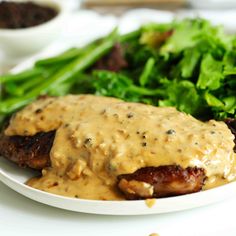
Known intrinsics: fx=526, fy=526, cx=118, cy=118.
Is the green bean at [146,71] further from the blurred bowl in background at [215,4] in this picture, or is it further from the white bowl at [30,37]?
the blurred bowl in background at [215,4]

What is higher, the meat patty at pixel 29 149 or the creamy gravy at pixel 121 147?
the creamy gravy at pixel 121 147

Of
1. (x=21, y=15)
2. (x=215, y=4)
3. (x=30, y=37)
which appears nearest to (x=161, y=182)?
(x=30, y=37)

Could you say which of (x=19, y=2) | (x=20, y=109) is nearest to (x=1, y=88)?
(x=20, y=109)

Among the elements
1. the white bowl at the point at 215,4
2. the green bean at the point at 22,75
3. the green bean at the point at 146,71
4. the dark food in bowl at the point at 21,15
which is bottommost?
the white bowl at the point at 215,4

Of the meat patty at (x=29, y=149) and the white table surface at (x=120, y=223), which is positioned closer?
the white table surface at (x=120, y=223)

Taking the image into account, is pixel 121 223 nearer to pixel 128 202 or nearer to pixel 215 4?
pixel 128 202

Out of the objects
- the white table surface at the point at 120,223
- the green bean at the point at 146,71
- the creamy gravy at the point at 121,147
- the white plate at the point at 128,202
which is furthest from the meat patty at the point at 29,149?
the green bean at the point at 146,71

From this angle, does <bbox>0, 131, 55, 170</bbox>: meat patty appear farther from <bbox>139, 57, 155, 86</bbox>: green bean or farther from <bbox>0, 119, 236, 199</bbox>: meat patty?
<bbox>139, 57, 155, 86</bbox>: green bean
